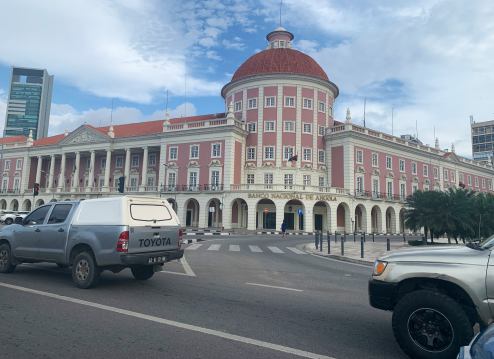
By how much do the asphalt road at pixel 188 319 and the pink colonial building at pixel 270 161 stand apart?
112 ft

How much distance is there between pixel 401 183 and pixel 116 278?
54.3 m

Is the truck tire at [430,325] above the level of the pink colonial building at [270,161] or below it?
below

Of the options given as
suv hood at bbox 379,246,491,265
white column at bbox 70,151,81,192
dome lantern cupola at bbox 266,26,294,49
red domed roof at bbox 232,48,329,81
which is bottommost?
suv hood at bbox 379,246,491,265

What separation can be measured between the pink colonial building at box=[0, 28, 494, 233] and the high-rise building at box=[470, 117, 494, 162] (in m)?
66.5

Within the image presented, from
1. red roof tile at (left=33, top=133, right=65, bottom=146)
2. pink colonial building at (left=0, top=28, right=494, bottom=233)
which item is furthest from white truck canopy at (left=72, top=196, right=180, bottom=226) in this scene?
red roof tile at (left=33, top=133, right=65, bottom=146)

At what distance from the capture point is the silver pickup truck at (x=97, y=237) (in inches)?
288

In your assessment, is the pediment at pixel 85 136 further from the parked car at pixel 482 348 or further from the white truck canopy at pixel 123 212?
the parked car at pixel 482 348

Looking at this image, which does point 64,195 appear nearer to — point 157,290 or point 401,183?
point 401,183

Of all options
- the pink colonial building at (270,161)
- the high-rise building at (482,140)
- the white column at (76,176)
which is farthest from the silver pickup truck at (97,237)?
the high-rise building at (482,140)

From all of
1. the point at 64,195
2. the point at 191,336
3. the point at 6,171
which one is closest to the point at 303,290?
the point at 191,336

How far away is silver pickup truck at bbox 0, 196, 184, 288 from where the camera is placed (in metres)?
7.31

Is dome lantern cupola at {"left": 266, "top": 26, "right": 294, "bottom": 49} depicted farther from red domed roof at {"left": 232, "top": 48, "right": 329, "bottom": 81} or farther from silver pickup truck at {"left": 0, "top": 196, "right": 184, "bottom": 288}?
silver pickup truck at {"left": 0, "top": 196, "right": 184, "bottom": 288}

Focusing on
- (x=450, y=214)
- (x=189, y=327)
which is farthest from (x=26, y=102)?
(x=189, y=327)

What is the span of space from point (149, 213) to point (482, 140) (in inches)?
5110
